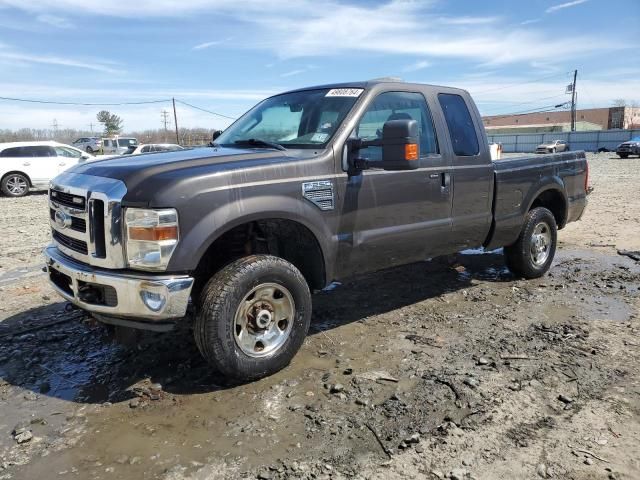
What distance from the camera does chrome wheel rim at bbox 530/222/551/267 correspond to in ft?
19.5

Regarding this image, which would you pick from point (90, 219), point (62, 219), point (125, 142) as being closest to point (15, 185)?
point (62, 219)

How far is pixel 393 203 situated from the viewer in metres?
4.20

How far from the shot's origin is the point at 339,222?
152 inches

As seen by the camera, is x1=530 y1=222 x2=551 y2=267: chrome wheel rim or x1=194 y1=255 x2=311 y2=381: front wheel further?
x1=530 y1=222 x2=551 y2=267: chrome wheel rim

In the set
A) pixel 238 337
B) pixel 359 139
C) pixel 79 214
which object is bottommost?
pixel 238 337

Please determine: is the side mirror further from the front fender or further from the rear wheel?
the rear wheel

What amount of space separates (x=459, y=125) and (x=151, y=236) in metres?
3.19

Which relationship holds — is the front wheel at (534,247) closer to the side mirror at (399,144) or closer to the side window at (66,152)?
the side mirror at (399,144)

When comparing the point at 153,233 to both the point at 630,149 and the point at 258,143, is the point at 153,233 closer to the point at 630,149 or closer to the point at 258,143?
the point at 258,143

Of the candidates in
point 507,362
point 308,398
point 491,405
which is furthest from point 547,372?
point 308,398

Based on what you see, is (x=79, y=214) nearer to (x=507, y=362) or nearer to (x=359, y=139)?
(x=359, y=139)

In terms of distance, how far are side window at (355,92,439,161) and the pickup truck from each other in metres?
0.01

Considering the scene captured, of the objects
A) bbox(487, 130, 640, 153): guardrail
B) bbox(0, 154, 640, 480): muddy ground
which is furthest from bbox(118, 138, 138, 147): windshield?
bbox(0, 154, 640, 480): muddy ground

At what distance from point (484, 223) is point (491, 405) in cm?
231
